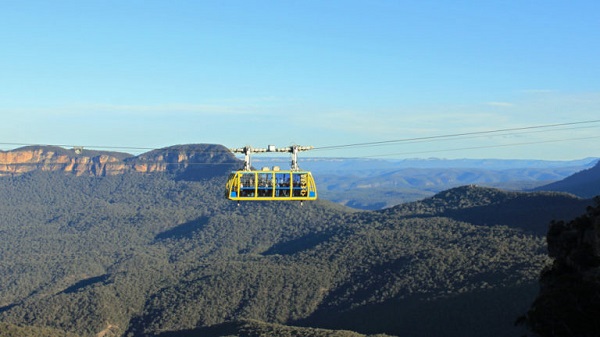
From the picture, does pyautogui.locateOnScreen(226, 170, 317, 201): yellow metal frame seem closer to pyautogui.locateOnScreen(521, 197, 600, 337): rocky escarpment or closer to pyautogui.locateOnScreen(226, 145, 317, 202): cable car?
pyautogui.locateOnScreen(226, 145, 317, 202): cable car

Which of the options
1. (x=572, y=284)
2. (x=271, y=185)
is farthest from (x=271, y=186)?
(x=572, y=284)

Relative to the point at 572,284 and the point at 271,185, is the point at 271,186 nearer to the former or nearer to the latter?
the point at 271,185

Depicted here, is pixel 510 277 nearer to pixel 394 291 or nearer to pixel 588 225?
pixel 394 291

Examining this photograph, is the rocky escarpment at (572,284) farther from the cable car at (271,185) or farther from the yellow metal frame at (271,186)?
the yellow metal frame at (271,186)

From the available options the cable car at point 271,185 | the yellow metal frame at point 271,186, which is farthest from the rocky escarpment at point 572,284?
the yellow metal frame at point 271,186

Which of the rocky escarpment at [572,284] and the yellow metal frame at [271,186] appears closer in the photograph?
the rocky escarpment at [572,284]

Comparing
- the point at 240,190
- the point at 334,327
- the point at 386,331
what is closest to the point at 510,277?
the point at 386,331
